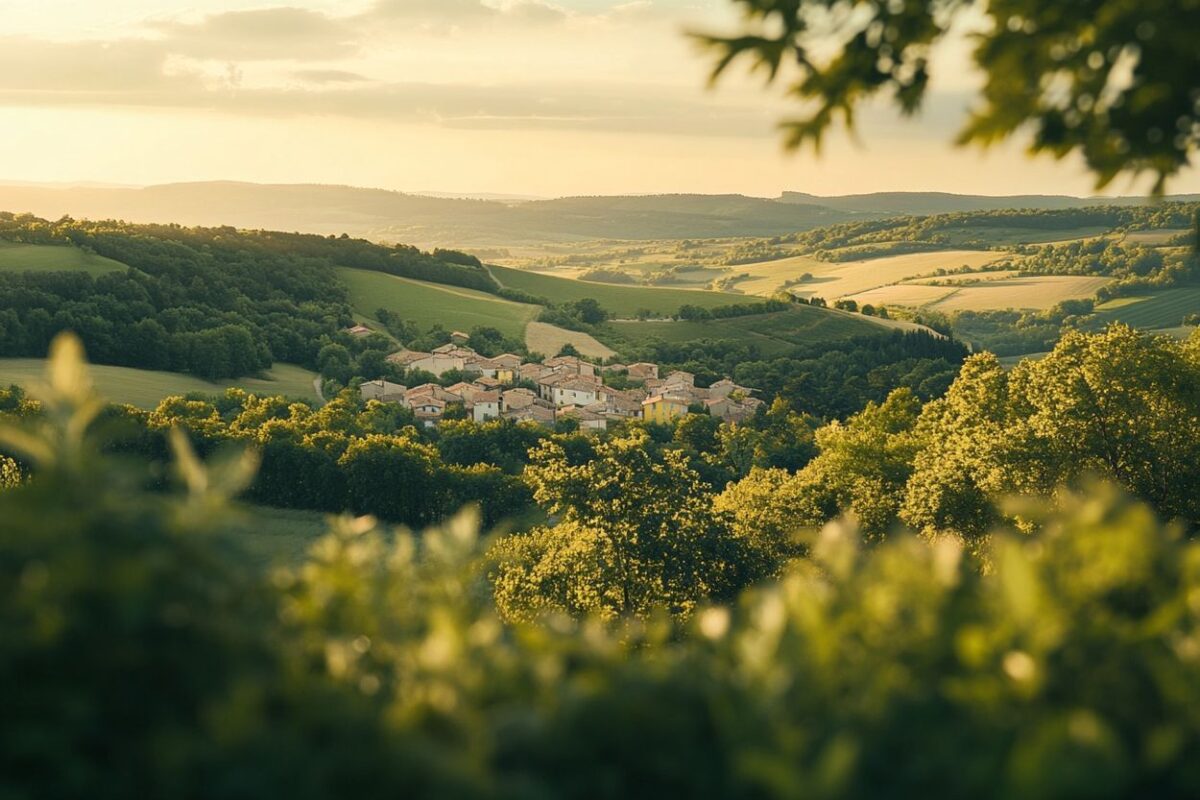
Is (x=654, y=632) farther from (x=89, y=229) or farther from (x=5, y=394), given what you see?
(x=89, y=229)

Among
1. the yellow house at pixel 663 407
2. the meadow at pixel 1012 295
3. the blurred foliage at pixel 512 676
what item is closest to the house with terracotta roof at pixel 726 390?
the yellow house at pixel 663 407

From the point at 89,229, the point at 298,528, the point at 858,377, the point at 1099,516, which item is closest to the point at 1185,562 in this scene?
the point at 1099,516

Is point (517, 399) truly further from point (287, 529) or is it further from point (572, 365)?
point (287, 529)

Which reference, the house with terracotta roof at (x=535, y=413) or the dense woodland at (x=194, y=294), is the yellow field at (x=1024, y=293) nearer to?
the dense woodland at (x=194, y=294)

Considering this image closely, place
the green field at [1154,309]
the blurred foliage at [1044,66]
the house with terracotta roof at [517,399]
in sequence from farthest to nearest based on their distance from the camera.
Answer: the green field at [1154,309]
the house with terracotta roof at [517,399]
the blurred foliage at [1044,66]

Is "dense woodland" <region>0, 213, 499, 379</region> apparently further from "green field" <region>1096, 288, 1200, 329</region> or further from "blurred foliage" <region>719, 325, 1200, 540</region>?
"green field" <region>1096, 288, 1200, 329</region>

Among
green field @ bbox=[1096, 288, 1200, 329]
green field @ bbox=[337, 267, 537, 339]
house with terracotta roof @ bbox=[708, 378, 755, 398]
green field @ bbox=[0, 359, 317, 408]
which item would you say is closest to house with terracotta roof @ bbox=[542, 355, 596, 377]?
house with terracotta roof @ bbox=[708, 378, 755, 398]
